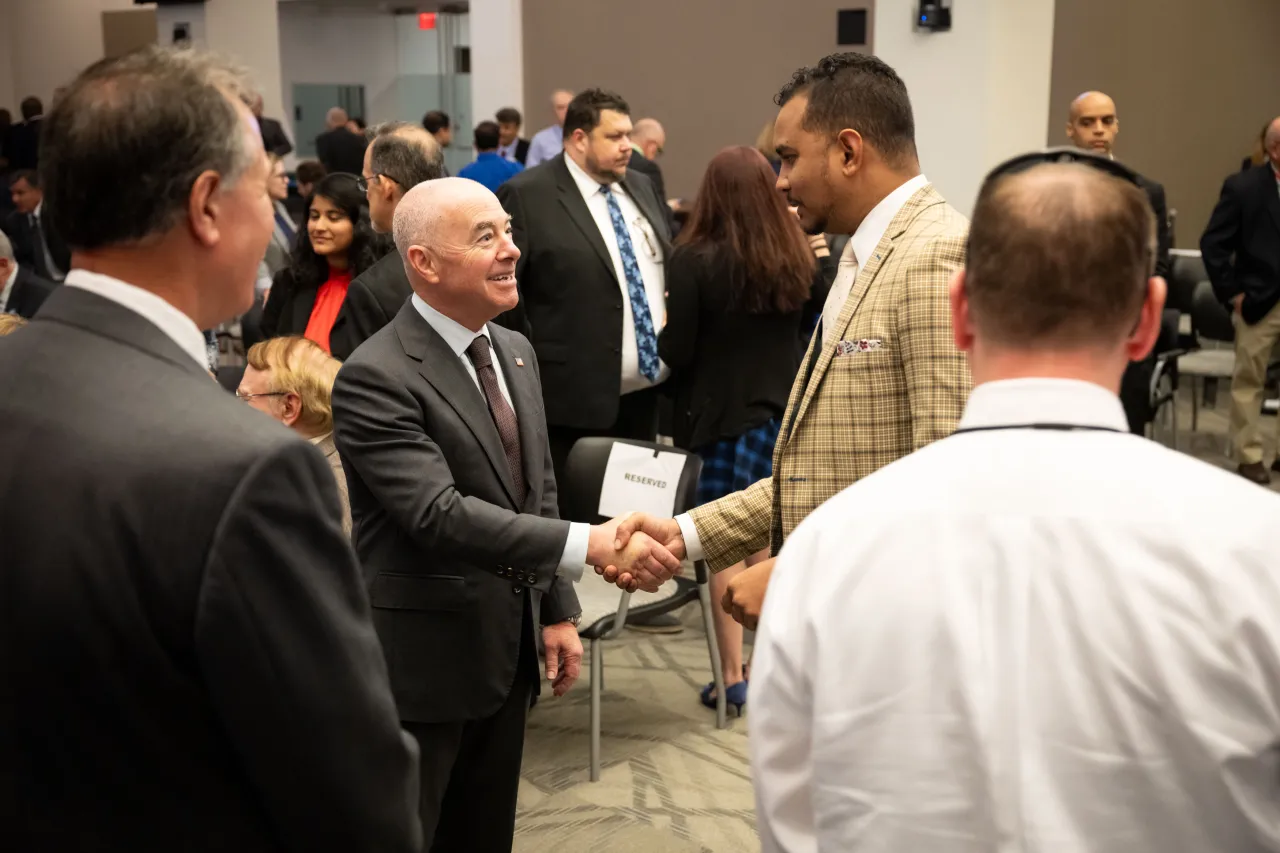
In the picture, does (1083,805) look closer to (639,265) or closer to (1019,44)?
(639,265)

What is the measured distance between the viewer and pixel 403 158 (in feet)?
12.8

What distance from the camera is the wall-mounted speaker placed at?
750 centimetres

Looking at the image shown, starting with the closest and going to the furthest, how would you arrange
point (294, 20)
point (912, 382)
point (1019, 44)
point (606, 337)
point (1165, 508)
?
point (1165, 508), point (912, 382), point (606, 337), point (1019, 44), point (294, 20)

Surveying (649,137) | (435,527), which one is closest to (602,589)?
(435,527)

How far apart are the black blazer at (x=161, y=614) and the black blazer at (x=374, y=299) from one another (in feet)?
8.22

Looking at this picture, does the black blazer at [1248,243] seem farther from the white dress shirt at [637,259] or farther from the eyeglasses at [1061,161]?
the eyeglasses at [1061,161]

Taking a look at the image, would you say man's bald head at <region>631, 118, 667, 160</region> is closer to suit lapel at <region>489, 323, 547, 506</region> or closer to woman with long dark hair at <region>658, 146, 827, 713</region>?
woman with long dark hair at <region>658, 146, 827, 713</region>

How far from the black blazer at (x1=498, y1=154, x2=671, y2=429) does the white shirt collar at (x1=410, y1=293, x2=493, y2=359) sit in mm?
2050

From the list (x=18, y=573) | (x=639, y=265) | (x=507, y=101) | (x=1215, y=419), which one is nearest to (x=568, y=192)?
(x=639, y=265)

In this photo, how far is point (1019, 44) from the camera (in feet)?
25.1

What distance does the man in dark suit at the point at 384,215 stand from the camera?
12.2 feet

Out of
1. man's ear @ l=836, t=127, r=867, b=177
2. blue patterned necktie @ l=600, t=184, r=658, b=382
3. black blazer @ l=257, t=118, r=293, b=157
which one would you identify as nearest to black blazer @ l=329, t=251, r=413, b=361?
blue patterned necktie @ l=600, t=184, r=658, b=382

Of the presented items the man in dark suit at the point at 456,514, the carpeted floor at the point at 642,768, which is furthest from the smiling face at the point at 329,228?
the man in dark suit at the point at 456,514

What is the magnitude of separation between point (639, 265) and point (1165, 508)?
3.80 m
